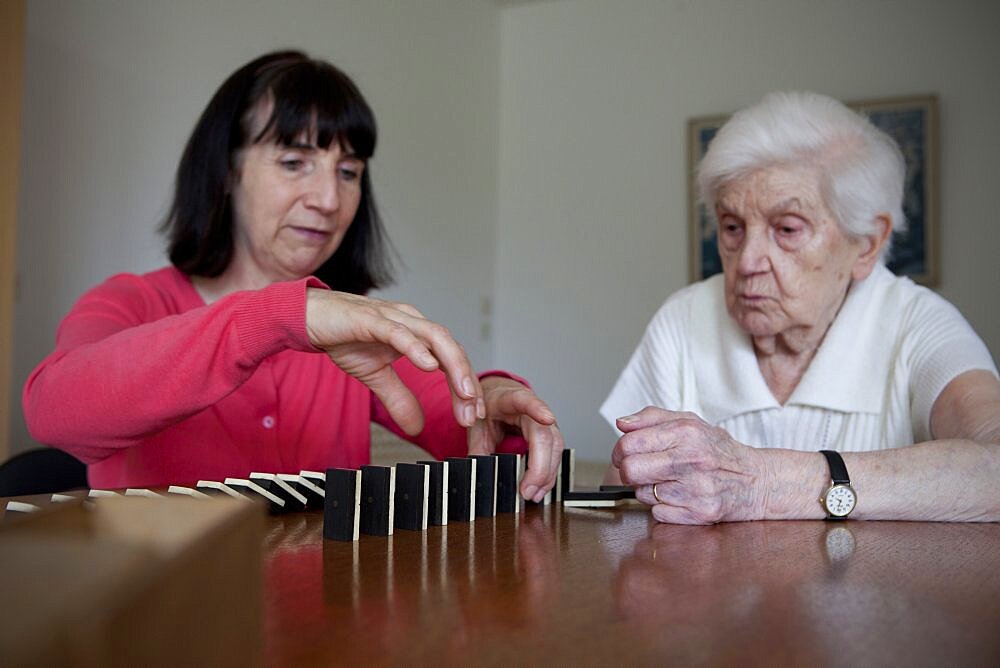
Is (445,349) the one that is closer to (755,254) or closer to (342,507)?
(342,507)

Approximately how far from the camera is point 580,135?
561 centimetres

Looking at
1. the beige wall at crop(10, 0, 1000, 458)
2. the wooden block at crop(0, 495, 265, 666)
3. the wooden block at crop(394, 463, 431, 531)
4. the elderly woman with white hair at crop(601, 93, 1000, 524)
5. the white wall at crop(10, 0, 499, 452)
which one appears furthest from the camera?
the beige wall at crop(10, 0, 1000, 458)

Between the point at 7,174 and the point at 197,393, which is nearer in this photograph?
the point at 197,393

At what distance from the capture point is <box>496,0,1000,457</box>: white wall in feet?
15.1

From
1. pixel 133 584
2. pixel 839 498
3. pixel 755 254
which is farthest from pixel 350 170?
pixel 133 584

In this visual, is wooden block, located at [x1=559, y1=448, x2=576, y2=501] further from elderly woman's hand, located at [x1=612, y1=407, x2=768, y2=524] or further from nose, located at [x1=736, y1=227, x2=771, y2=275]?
nose, located at [x1=736, y1=227, x2=771, y2=275]

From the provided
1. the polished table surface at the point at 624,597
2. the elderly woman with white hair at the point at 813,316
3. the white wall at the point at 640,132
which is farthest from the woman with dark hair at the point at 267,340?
the white wall at the point at 640,132

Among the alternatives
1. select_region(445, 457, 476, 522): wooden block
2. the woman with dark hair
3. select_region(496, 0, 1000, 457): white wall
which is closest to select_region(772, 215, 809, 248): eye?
the woman with dark hair

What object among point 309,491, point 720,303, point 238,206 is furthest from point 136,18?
point 309,491

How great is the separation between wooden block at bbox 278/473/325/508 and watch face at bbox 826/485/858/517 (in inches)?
26.2

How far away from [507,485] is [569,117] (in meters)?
4.73

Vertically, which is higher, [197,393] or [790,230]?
[790,230]

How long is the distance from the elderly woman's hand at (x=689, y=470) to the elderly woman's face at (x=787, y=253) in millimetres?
Result: 621

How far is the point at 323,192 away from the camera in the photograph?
1.75 m
